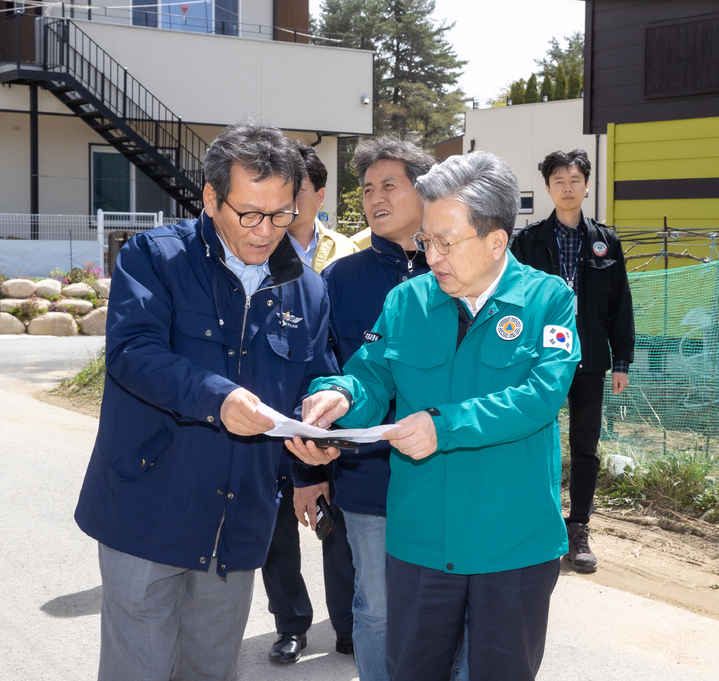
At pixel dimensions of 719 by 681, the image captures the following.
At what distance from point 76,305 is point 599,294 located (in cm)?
1319

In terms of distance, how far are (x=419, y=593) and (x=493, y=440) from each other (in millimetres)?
555

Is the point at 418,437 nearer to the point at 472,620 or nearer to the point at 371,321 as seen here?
the point at 472,620

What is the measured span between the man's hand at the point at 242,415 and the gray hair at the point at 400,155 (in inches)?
59.5

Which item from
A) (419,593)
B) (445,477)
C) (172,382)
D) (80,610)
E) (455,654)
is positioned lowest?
(80,610)

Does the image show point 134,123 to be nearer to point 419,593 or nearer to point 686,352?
point 686,352

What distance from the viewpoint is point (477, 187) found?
100 inches

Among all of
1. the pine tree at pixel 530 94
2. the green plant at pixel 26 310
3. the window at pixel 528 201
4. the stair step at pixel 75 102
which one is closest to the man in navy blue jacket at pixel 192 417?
the green plant at pixel 26 310

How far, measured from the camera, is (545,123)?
2939 cm

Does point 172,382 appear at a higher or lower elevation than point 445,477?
higher

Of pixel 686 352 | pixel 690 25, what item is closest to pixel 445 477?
pixel 686 352

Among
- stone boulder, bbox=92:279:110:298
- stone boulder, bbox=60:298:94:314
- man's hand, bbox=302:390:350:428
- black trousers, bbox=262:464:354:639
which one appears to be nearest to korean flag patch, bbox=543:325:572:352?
man's hand, bbox=302:390:350:428

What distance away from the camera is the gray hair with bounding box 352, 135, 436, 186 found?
3.52 metres

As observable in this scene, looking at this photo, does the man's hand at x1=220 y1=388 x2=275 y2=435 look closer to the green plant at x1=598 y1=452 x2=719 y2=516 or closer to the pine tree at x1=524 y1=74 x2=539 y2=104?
the green plant at x1=598 y1=452 x2=719 y2=516

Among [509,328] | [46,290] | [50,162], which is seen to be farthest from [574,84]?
[509,328]
